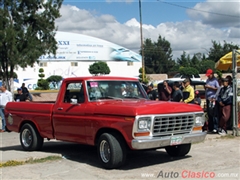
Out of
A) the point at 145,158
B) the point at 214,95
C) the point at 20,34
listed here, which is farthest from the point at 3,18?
the point at 145,158

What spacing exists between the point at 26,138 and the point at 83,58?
2964 inches

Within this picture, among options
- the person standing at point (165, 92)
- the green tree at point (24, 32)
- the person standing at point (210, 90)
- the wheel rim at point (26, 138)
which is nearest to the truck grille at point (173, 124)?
the wheel rim at point (26, 138)

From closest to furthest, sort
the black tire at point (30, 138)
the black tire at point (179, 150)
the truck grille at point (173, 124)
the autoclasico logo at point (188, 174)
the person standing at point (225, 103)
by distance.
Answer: the autoclasico logo at point (188, 174)
the truck grille at point (173, 124)
the black tire at point (179, 150)
the black tire at point (30, 138)
the person standing at point (225, 103)

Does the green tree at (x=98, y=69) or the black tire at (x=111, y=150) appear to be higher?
the green tree at (x=98, y=69)

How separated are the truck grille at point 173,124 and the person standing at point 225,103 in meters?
3.96

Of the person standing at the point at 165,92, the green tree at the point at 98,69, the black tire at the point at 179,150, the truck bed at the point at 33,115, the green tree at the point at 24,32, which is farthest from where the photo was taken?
the green tree at the point at 98,69

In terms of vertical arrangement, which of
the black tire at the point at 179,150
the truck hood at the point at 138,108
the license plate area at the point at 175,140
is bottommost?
the black tire at the point at 179,150

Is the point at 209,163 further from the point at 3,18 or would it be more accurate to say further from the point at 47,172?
the point at 3,18

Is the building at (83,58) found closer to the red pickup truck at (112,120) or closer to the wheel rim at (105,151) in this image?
the red pickup truck at (112,120)

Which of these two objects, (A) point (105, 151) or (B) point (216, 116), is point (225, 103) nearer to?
(B) point (216, 116)

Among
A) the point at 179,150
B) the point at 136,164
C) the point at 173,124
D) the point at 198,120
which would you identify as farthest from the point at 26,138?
the point at 198,120

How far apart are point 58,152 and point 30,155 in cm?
70

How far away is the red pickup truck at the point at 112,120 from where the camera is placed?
6.73m

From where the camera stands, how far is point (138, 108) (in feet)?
21.9
